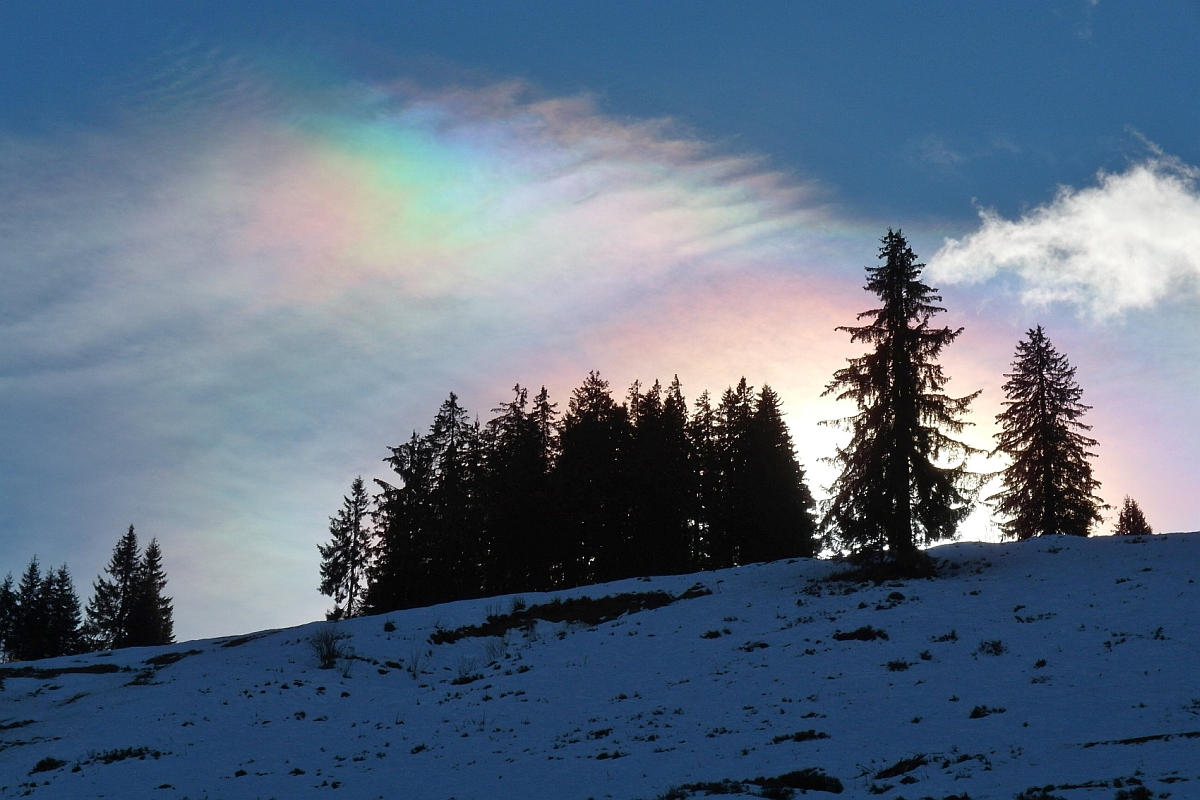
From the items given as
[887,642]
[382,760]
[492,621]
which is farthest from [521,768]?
[492,621]

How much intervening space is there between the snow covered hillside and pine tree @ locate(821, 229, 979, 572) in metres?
2.50

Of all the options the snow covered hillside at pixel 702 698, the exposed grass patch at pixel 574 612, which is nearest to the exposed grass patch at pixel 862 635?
the snow covered hillside at pixel 702 698

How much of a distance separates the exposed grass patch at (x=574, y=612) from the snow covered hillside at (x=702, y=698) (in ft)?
0.53

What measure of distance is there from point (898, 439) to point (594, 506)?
72.3 feet

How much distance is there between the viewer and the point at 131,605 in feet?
258

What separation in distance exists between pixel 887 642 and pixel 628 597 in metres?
15.1

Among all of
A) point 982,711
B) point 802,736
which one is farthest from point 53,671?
point 982,711

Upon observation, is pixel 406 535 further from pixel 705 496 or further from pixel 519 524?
pixel 705 496

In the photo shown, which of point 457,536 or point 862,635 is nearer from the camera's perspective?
point 862,635

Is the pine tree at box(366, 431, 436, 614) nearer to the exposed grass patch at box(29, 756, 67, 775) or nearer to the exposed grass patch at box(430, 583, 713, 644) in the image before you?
the exposed grass patch at box(430, 583, 713, 644)

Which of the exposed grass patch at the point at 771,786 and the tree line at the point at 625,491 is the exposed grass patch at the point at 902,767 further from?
the tree line at the point at 625,491

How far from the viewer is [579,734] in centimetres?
2005

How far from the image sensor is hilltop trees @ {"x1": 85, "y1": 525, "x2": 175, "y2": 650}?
253 feet

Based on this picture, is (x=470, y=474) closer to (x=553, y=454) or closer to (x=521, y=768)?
(x=553, y=454)
